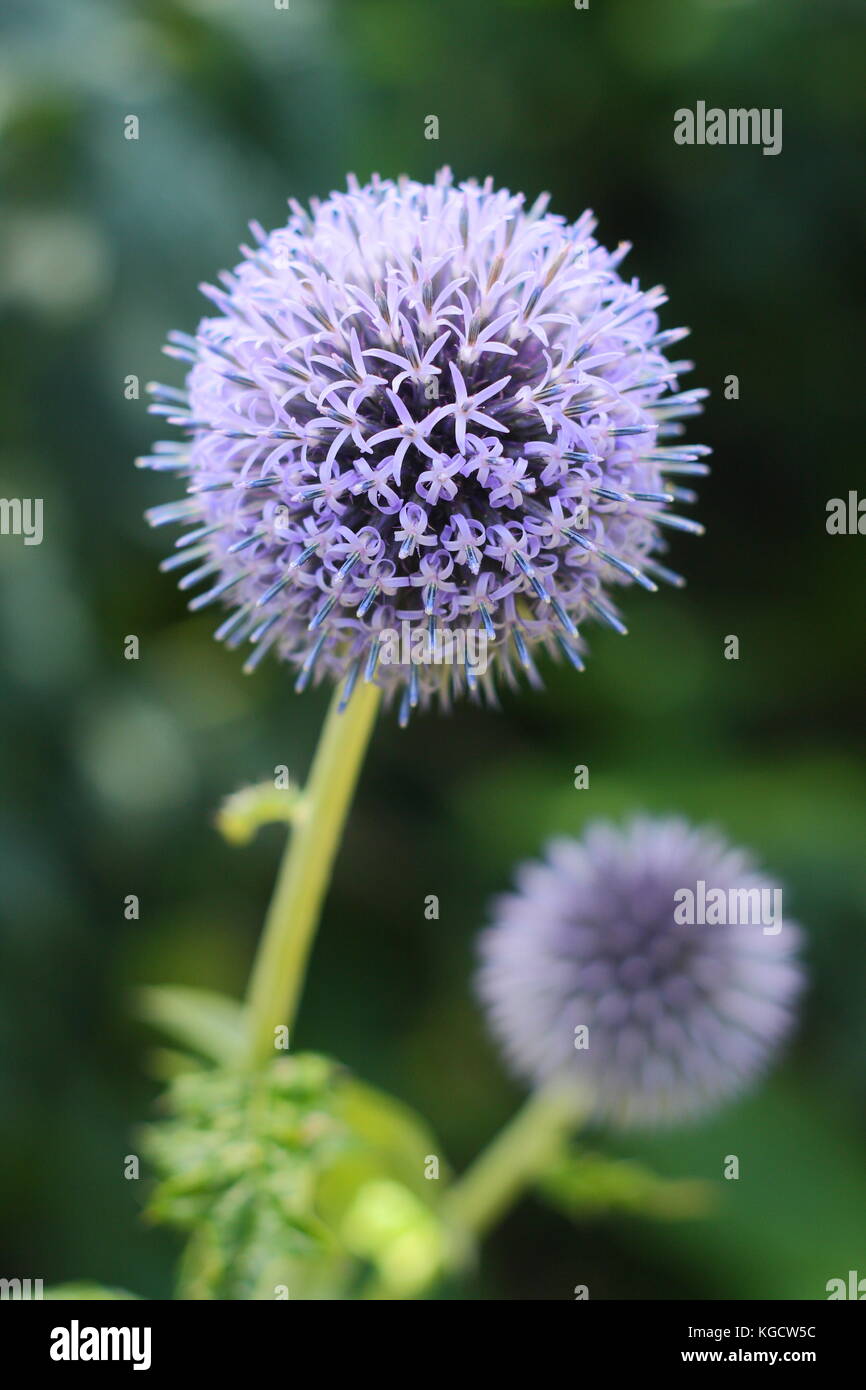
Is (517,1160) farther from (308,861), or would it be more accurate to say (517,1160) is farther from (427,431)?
(427,431)

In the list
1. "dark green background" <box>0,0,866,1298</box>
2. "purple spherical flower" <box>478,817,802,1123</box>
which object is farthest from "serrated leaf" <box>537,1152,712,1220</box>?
"dark green background" <box>0,0,866,1298</box>

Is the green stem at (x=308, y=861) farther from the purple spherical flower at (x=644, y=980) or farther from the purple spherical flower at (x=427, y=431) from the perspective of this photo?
the purple spherical flower at (x=644, y=980)

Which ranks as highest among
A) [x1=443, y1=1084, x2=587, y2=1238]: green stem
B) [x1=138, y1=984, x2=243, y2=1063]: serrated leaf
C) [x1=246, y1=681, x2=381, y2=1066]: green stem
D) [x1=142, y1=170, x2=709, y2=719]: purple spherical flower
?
[x1=142, y1=170, x2=709, y2=719]: purple spherical flower

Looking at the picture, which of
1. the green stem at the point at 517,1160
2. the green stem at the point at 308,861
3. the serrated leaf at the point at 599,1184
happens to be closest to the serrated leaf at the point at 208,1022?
the green stem at the point at 308,861

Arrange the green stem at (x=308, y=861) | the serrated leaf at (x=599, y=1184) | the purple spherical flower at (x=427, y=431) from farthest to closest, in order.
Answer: the serrated leaf at (x=599, y=1184) < the green stem at (x=308, y=861) < the purple spherical flower at (x=427, y=431)

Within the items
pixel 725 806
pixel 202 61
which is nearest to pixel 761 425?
pixel 725 806

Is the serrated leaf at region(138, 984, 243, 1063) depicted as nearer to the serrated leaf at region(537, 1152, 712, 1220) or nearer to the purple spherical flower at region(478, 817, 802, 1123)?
the serrated leaf at region(537, 1152, 712, 1220)

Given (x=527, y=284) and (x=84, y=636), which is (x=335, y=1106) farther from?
(x=84, y=636)
